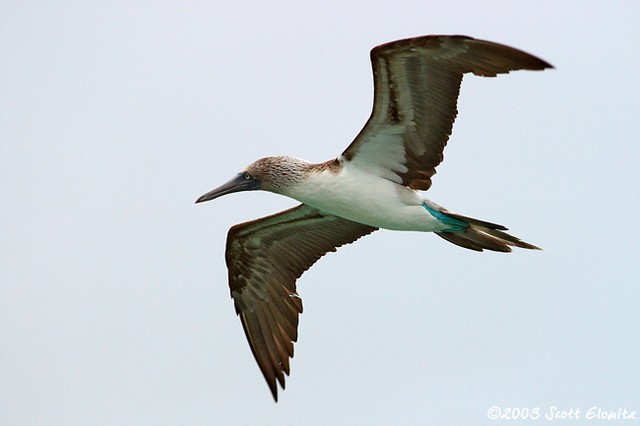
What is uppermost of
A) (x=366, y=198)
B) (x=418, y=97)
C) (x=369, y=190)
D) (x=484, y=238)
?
(x=418, y=97)

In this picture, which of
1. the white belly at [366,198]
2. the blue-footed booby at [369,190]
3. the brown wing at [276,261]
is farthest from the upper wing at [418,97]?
the brown wing at [276,261]

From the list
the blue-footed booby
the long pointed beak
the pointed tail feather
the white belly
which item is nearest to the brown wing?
the blue-footed booby

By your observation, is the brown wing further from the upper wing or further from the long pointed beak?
the upper wing

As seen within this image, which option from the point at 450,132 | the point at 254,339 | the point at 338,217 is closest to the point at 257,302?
the point at 254,339

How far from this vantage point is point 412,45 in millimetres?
13406

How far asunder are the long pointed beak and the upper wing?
4.47ft

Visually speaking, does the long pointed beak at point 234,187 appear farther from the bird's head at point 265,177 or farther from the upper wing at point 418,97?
the upper wing at point 418,97

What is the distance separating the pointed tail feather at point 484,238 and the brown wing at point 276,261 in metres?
1.94

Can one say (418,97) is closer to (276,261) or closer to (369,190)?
(369,190)

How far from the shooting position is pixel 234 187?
15.7 meters

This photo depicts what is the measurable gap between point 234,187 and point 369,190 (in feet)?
6.19

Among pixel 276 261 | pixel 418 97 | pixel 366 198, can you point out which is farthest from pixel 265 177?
pixel 418 97

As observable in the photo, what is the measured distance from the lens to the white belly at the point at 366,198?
15.0 m

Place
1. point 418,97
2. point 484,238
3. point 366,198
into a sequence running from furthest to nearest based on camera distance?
point 484,238, point 366,198, point 418,97
